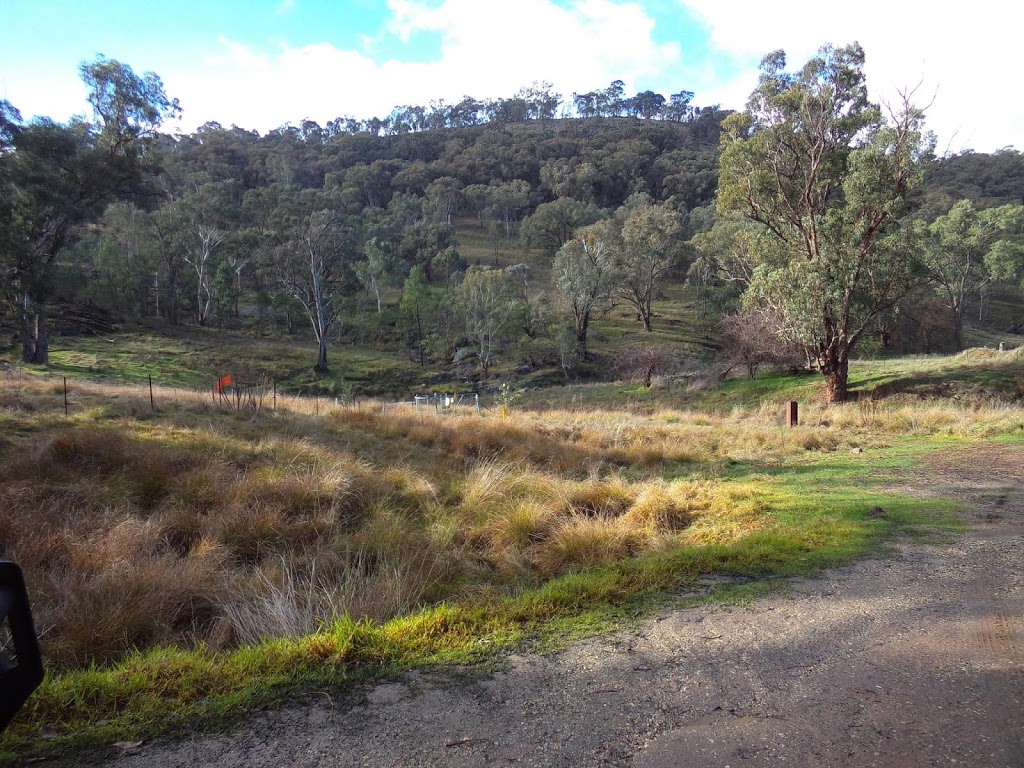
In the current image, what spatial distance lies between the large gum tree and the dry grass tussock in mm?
8561

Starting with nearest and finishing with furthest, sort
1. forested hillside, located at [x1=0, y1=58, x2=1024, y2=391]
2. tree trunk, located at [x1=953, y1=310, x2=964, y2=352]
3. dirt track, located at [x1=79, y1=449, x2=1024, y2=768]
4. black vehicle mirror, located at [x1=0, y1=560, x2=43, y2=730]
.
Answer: black vehicle mirror, located at [x1=0, y1=560, x2=43, y2=730], dirt track, located at [x1=79, y1=449, x2=1024, y2=768], forested hillside, located at [x1=0, y1=58, x2=1024, y2=391], tree trunk, located at [x1=953, y1=310, x2=964, y2=352]

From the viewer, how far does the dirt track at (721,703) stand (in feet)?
7.93

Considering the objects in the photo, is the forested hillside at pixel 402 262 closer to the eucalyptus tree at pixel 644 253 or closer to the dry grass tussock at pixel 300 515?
the eucalyptus tree at pixel 644 253

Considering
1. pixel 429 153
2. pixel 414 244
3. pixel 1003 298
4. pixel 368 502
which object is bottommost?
pixel 368 502

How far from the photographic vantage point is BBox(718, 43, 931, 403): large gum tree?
1908 centimetres

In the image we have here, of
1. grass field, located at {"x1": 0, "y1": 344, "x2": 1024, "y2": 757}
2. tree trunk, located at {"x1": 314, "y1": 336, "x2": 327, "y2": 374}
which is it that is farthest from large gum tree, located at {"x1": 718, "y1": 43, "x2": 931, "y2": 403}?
tree trunk, located at {"x1": 314, "y1": 336, "x2": 327, "y2": 374}

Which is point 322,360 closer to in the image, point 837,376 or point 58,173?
point 58,173

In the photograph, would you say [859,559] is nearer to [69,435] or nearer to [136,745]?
[136,745]

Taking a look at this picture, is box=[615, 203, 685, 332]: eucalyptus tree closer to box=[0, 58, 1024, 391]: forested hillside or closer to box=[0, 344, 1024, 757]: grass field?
box=[0, 58, 1024, 391]: forested hillside

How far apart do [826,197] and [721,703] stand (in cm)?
2357

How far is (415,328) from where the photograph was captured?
178 ft

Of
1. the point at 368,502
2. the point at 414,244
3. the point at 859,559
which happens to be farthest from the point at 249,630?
the point at 414,244

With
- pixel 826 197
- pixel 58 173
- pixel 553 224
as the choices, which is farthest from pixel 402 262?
pixel 826 197

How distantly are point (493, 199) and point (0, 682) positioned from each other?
337 feet
